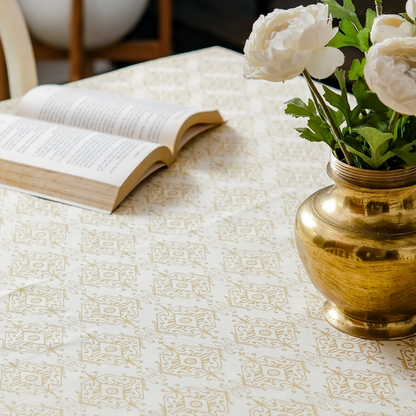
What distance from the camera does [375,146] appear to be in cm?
48

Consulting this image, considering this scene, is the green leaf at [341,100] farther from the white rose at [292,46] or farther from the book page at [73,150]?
the book page at [73,150]

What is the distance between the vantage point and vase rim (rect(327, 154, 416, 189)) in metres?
0.50

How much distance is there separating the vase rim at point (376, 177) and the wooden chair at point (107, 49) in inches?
86.1

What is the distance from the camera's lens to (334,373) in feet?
1.77

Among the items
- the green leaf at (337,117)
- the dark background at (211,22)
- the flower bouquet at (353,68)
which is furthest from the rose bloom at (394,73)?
the dark background at (211,22)

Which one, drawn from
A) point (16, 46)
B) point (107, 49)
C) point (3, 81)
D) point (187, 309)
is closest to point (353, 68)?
point (187, 309)

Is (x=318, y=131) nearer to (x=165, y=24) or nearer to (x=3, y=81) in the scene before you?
(x=3, y=81)

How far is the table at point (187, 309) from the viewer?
1.70 ft

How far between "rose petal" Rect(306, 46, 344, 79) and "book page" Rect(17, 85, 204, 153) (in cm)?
46

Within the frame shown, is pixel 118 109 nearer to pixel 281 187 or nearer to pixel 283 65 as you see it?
pixel 281 187

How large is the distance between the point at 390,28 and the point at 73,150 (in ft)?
1.73

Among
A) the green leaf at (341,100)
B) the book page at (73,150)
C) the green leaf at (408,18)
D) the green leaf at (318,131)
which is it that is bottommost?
the book page at (73,150)

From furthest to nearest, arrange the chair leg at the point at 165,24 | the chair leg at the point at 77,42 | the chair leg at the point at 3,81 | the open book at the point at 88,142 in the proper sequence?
the chair leg at the point at 165,24
the chair leg at the point at 77,42
the chair leg at the point at 3,81
the open book at the point at 88,142

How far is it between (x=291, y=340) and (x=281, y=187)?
309 mm
